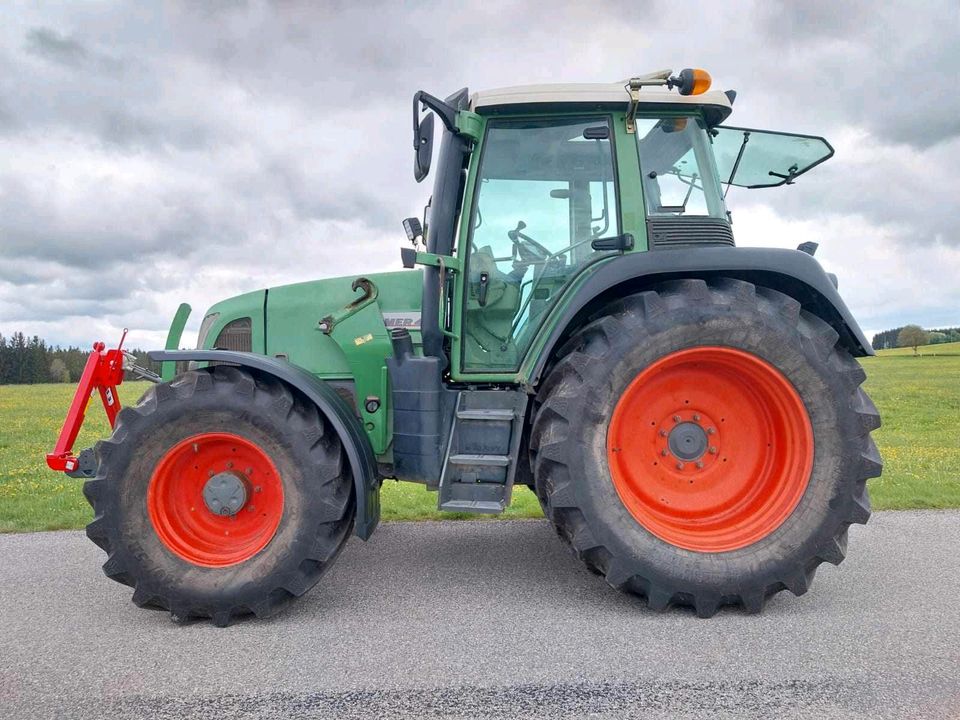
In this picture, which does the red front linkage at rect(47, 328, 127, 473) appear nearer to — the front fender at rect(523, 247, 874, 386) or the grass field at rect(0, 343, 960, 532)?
the grass field at rect(0, 343, 960, 532)

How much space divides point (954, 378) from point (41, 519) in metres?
23.7

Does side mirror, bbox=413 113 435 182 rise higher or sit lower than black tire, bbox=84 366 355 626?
higher

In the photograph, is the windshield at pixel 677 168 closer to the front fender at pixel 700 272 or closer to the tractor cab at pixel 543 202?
the tractor cab at pixel 543 202

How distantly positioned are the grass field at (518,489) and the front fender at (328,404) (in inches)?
75.6

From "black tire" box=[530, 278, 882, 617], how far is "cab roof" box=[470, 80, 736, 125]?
3.40 ft

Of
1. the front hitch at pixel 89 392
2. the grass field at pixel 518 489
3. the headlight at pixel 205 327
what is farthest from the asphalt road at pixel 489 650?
the grass field at pixel 518 489

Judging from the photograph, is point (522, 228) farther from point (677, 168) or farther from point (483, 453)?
point (483, 453)

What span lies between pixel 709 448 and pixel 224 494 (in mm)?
2532

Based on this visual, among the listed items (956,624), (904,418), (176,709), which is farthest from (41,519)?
(904,418)

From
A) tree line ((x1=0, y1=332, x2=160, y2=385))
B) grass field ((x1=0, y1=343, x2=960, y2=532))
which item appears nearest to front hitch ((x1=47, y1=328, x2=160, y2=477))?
grass field ((x1=0, y1=343, x2=960, y2=532))

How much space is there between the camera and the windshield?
140 inches

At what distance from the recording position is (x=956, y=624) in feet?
9.75

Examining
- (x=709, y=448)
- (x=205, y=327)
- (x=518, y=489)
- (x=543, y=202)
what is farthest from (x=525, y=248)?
(x=518, y=489)

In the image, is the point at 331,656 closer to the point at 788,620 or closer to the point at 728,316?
the point at 788,620
